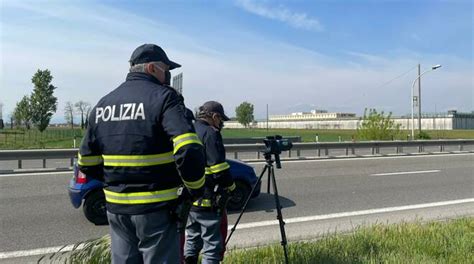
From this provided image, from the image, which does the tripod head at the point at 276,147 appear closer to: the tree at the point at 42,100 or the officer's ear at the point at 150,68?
the officer's ear at the point at 150,68

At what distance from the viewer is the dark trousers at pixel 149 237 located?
231 cm

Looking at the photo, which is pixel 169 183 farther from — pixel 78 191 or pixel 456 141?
pixel 456 141

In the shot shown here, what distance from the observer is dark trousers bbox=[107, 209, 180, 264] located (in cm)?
231

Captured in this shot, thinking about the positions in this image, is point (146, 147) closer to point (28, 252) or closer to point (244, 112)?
point (28, 252)

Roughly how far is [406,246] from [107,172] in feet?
11.0

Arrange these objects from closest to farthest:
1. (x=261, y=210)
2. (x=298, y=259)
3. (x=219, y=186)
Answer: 1. (x=219, y=186)
2. (x=298, y=259)
3. (x=261, y=210)

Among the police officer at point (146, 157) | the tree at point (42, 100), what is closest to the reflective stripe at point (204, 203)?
the police officer at point (146, 157)

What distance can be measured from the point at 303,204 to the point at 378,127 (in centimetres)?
2032

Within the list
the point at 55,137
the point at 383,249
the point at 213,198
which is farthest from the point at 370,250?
the point at 55,137

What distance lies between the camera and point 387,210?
7.09m

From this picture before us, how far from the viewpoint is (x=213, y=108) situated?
3.62 m

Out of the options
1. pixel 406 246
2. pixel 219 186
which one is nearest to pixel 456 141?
pixel 406 246

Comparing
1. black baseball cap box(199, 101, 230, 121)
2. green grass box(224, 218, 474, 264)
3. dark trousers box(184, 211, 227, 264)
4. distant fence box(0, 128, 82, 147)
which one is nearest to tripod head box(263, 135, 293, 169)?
black baseball cap box(199, 101, 230, 121)

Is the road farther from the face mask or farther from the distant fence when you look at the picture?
the distant fence
